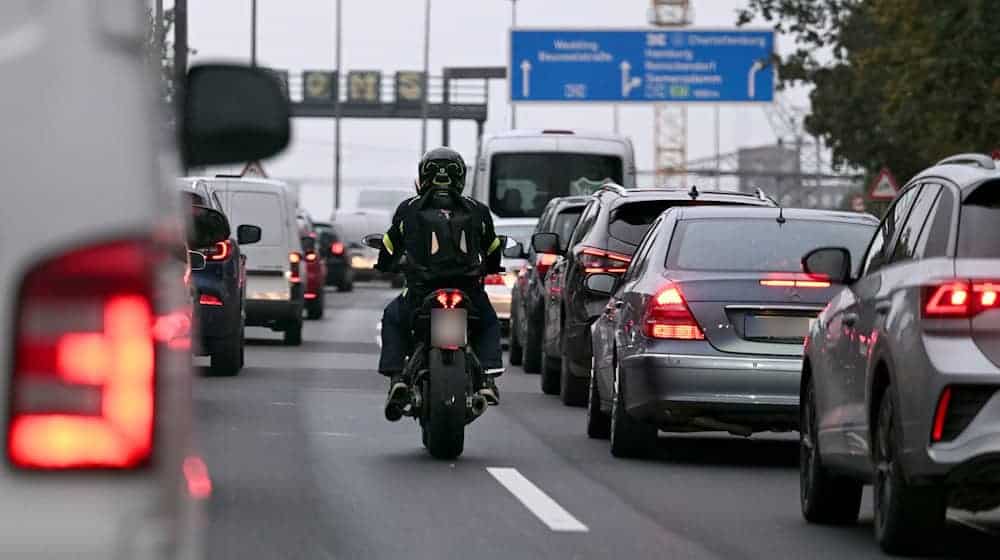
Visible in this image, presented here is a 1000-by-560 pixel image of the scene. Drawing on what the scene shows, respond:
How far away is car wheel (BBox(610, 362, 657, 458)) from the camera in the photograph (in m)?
14.1

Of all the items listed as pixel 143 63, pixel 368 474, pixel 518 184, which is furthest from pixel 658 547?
pixel 518 184

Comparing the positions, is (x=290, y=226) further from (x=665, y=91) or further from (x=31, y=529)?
(x=665, y=91)

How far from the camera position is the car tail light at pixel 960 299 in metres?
9.02

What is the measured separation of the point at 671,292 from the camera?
45.1 ft

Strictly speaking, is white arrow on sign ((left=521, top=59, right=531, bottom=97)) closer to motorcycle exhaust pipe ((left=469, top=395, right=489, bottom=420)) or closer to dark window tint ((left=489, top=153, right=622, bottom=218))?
dark window tint ((left=489, top=153, right=622, bottom=218))

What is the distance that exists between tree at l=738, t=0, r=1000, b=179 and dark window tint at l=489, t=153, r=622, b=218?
5091mm

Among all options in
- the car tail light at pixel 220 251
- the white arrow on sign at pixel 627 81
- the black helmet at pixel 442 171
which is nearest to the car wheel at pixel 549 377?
the car tail light at pixel 220 251

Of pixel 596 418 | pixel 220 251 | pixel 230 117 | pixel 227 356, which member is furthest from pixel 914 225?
pixel 227 356

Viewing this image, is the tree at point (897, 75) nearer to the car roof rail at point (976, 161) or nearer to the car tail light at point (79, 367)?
the car roof rail at point (976, 161)

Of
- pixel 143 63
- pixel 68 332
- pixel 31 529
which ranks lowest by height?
pixel 31 529

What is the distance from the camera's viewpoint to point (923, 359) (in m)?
9.05

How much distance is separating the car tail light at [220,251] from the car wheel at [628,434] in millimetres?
7544

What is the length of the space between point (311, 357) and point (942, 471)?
57.2 ft

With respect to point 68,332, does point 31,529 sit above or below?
below
